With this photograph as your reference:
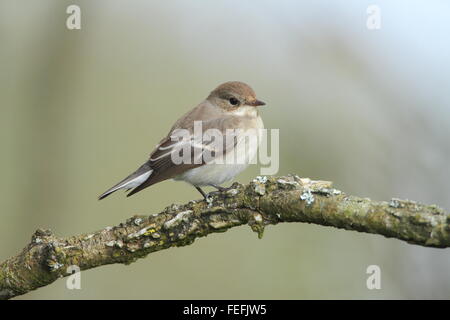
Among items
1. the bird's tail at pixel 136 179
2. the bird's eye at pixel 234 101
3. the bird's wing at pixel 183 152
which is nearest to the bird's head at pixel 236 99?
the bird's eye at pixel 234 101

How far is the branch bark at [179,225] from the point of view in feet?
11.0

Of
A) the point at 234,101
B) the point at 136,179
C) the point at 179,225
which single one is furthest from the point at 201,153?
the point at 179,225

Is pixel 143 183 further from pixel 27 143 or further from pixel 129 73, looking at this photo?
pixel 129 73

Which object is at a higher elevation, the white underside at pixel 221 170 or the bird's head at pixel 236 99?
the bird's head at pixel 236 99

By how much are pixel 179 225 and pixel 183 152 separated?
170 cm

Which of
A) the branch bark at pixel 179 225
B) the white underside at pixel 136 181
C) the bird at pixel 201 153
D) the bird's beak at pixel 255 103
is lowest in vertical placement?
the branch bark at pixel 179 225

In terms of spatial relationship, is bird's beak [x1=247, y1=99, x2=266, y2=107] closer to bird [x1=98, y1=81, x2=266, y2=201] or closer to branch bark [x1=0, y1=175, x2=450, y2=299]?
bird [x1=98, y1=81, x2=266, y2=201]

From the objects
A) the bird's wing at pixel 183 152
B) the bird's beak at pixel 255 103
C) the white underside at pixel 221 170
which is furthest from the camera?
the bird's beak at pixel 255 103

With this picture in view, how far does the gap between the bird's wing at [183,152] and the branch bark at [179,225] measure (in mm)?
1258

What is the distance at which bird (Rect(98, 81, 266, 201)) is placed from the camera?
17.7 ft

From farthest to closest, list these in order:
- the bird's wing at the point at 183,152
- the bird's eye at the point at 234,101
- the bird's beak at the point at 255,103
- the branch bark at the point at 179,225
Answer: the bird's eye at the point at 234,101 → the bird's beak at the point at 255,103 → the bird's wing at the point at 183,152 → the branch bark at the point at 179,225

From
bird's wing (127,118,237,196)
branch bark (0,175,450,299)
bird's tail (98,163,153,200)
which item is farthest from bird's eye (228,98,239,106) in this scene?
branch bark (0,175,450,299)

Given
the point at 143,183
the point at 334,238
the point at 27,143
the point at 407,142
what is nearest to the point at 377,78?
the point at 407,142

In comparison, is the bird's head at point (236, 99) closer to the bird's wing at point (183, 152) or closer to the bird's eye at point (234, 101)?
the bird's eye at point (234, 101)
